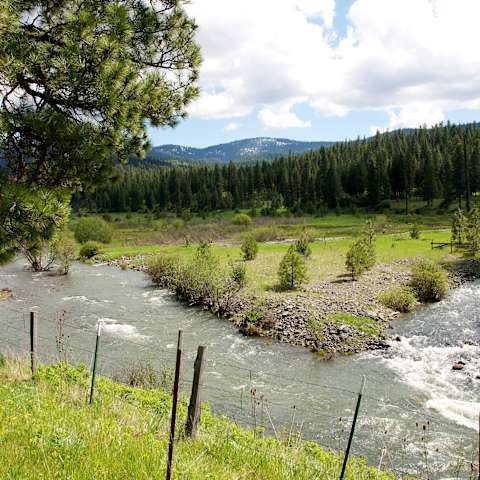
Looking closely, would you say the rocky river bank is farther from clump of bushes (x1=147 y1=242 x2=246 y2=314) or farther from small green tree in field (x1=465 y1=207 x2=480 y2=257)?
small green tree in field (x1=465 y1=207 x2=480 y2=257)

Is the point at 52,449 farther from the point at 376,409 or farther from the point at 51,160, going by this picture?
the point at 376,409

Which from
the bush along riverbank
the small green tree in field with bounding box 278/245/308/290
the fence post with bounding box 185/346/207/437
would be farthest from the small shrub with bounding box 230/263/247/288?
the fence post with bounding box 185/346/207/437

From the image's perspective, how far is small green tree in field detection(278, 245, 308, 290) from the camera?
107ft

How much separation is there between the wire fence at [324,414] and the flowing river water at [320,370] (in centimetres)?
4

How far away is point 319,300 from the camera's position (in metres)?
28.7

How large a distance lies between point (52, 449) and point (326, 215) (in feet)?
312

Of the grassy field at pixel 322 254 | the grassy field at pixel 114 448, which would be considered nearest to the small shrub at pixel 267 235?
the grassy field at pixel 322 254

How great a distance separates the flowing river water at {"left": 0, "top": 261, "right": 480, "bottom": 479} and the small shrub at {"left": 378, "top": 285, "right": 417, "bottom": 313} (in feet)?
3.02

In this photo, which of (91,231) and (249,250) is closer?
(249,250)

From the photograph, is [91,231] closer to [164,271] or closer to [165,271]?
[164,271]

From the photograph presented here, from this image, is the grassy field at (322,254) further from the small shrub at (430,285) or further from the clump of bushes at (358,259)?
the small shrub at (430,285)

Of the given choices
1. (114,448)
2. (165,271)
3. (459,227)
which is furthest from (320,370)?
→ (459,227)

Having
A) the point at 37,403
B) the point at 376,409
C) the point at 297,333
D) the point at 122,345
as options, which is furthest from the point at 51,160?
the point at 297,333

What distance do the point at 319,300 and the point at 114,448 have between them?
23.4m
